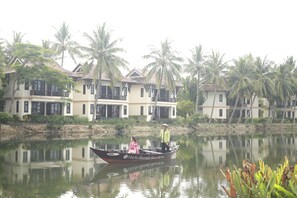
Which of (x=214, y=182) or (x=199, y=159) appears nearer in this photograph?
(x=214, y=182)

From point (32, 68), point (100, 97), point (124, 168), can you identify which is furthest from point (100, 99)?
point (124, 168)

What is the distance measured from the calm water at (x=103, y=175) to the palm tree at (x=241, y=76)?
30.3 meters

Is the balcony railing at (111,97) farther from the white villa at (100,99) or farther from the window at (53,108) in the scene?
the window at (53,108)

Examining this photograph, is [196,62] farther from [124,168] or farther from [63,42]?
[124,168]

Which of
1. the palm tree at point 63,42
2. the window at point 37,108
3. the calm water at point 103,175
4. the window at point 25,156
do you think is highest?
the palm tree at point 63,42

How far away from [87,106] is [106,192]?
1412 inches

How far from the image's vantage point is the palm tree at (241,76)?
56938mm

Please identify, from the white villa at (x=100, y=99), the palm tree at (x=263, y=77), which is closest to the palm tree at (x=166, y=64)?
the white villa at (x=100, y=99)

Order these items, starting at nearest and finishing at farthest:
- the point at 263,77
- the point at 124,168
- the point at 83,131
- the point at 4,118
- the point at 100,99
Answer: the point at 124,168 → the point at 4,118 → the point at 83,131 → the point at 100,99 → the point at 263,77

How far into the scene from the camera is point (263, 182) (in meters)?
7.12

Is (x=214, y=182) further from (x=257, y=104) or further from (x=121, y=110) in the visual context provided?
(x=257, y=104)

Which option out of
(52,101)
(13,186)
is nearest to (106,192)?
(13,186)

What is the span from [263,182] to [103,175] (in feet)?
38.8

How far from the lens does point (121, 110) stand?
52812 mm
